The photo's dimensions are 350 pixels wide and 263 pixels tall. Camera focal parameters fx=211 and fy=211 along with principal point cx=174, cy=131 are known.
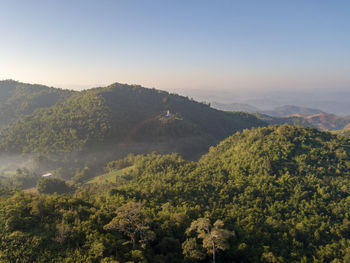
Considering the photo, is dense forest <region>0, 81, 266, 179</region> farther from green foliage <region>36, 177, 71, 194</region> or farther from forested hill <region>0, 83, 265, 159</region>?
green foliage <region>36, 177, 71, 194</region>

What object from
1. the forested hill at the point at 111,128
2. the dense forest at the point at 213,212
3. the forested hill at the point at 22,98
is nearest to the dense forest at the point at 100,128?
the forested hill at the point at 111,128

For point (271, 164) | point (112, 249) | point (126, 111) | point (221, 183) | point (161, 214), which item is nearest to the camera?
point (112, 249)

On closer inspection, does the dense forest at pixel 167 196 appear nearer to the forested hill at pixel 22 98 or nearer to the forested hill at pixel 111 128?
the forested hill at pixel 111 128

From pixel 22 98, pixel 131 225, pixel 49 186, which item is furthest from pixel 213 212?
pixel 22 98

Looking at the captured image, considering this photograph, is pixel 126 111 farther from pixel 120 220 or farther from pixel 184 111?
pixel 120 220

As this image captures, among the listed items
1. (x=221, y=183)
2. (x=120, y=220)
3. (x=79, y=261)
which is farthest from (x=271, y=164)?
(x=79, y=261)
